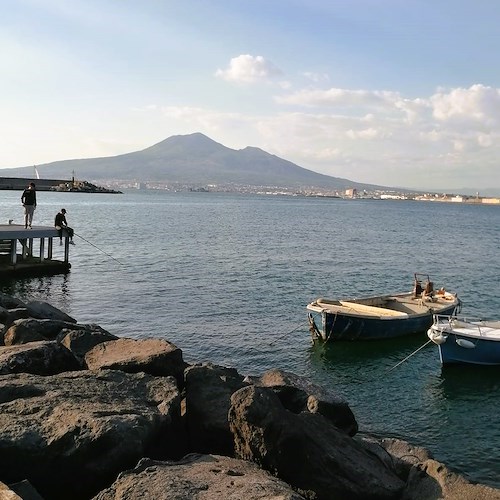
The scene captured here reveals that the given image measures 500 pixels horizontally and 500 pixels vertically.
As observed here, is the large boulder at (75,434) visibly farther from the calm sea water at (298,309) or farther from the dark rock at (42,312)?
the dark rock at (42,312)

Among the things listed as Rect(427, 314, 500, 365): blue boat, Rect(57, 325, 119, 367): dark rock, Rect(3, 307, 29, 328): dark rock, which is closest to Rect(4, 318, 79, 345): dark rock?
Rect(57, 325, 119, 367): dark rock

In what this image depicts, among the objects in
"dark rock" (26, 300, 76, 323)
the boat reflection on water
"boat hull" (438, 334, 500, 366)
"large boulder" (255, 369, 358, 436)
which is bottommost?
the boat reflection on water

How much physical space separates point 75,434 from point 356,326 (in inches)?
666

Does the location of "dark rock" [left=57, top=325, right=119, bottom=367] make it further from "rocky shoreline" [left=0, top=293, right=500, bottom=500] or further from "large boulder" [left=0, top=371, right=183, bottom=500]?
"large boulder" [left=0, top=371, right=183, bottom=500]

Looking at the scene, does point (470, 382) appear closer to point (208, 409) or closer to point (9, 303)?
point (208, 409)

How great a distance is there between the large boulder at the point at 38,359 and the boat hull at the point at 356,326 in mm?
13551

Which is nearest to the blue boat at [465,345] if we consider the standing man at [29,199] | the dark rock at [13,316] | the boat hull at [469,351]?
the boat hull at [469,351]

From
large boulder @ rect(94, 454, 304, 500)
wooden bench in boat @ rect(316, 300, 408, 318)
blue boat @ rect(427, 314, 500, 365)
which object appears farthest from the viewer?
wooden bench in boat @ rect(316, 300, 408, 318)

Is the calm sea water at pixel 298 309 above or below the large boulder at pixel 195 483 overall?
below

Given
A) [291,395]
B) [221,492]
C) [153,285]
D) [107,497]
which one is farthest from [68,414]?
[153,285]

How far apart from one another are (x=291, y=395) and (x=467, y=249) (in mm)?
58701

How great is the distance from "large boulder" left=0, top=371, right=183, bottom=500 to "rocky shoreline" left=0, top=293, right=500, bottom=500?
0.01 meters

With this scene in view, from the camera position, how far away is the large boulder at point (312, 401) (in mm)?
10383

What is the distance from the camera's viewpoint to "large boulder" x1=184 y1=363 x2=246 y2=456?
344 inches
